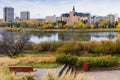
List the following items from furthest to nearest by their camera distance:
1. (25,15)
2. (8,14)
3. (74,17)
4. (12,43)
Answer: (74,17)
(25,15)
(8,14)
(12,43)

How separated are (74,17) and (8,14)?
1410 cm

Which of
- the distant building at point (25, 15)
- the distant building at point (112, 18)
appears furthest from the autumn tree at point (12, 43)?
the distant building at point (112, 18)

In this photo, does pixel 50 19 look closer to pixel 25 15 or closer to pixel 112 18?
pixel 25 15

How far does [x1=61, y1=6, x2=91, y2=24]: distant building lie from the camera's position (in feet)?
118

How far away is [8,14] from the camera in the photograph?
989 inches

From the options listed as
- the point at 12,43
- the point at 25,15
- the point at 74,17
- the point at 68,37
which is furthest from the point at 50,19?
the point at 12,43

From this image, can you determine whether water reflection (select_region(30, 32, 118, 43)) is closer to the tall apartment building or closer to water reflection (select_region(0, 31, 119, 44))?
water reflection (select_region(0, 31, 119, 44))

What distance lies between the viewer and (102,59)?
1023 centimetres

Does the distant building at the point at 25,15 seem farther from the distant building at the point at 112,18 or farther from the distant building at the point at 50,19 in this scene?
the distant building at the point at 112,18

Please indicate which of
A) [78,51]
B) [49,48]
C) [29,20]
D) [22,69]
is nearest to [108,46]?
[78,51]

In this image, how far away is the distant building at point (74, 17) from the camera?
36.1m

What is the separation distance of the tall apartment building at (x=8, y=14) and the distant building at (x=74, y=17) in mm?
11069

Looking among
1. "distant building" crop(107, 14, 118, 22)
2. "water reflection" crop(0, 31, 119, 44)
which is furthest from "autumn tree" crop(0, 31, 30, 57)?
"distant building" crop(107, 14, 118, 22)

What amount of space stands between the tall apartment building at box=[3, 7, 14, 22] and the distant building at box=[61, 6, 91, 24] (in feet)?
36.3
